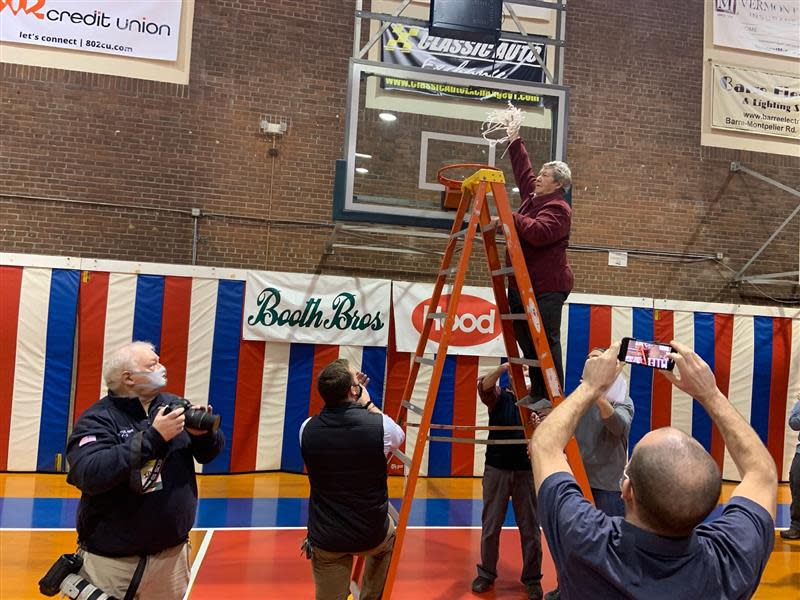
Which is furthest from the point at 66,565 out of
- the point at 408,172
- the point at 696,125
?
the point at 696,125

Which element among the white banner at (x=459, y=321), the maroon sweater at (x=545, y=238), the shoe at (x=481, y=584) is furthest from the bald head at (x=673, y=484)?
the white banner at (x=459, y=321)

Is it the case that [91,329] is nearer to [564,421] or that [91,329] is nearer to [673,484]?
[564,421]

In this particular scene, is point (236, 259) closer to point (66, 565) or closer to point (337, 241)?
point (337, 241)

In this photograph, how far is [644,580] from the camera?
4.59ft

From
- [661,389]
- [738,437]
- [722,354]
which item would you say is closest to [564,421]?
[738,437]

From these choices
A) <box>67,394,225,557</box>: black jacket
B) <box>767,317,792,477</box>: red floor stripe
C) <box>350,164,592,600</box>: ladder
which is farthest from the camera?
<box>767,317,792,477</box>: red floor stripe

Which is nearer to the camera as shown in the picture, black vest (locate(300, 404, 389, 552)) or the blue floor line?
black vest (locate(300, 404, 389, 552))

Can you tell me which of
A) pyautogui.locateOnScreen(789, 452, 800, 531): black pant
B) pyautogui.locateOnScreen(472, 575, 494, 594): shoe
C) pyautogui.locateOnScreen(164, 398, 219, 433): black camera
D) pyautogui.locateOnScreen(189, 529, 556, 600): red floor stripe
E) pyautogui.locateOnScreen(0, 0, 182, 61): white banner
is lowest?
pyautogui.locateOnScreen(189, 529, 556, 600): red floor stripe

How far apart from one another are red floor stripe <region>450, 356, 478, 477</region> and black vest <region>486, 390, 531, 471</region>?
3567 millimetres

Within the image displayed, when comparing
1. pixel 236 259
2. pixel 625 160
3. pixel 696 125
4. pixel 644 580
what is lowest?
pixel 644 580

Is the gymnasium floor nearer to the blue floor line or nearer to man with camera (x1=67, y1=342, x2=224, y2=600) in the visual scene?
the blue floor line

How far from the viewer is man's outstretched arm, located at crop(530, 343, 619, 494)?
1614mm

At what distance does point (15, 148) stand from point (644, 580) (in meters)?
9.40

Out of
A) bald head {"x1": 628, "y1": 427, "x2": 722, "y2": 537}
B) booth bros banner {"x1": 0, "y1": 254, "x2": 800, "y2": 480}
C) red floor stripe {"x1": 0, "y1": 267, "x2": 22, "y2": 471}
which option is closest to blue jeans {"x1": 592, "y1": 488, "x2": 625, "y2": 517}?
bald head {"x1": 628, "y1": 427, "x2": 722, "y2": 537}
